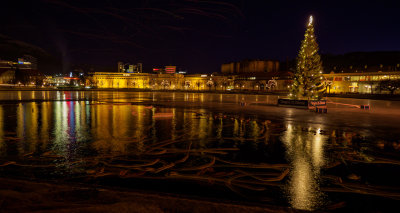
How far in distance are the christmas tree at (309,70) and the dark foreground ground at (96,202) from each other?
2704 centimetres

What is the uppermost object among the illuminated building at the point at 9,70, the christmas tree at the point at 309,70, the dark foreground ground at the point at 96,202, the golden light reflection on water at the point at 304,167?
the illuminated building at the point at 9,70

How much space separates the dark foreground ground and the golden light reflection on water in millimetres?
1158

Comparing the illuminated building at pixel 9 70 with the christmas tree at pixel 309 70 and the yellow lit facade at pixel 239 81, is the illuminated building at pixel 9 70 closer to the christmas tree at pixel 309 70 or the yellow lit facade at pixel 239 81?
the yellow lit facade at pixel 239 81

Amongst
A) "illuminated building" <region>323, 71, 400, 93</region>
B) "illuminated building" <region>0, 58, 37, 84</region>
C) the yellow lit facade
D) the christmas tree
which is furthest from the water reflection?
"illuminated building" <region>0, 58, 37, 84</region>

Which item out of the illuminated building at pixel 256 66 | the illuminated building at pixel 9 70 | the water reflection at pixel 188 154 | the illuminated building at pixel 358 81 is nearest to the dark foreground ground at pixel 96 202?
the water reflection at pixel 188 154

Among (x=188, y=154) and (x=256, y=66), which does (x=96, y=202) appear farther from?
(x=256, y=66)

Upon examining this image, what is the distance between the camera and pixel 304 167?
6496mm

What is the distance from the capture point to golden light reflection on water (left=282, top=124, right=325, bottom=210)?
4664mm

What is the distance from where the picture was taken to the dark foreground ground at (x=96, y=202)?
374cm

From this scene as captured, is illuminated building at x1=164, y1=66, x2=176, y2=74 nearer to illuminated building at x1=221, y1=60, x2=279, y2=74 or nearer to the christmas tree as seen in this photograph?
illuminated building at x1=221, y1=60, x2=279, y2=74

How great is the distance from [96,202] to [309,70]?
92.4 ft

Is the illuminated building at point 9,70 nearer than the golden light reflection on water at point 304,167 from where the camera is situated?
No

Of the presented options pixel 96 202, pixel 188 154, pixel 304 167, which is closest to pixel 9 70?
pixel 188 154

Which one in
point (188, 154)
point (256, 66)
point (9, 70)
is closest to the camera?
point (188, 154)
